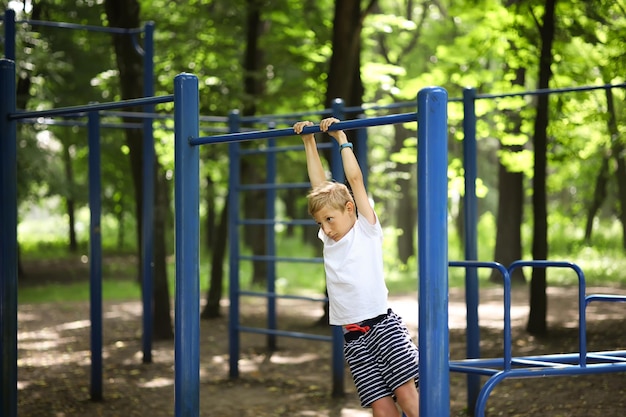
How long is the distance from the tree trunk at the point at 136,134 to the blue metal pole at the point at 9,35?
2216 mm

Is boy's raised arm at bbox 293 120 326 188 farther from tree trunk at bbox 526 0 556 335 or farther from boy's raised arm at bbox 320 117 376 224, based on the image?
tree trunk at bbox 526 0 556 335

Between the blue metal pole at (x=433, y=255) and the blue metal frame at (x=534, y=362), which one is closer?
the blue metal pole at (x=433, y=255)

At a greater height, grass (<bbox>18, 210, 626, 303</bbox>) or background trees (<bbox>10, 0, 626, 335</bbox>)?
background trees (<bbox>10, 0, 626, 335</bbox>)

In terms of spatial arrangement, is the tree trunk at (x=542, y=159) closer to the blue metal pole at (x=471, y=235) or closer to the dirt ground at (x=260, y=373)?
the dirt ground at (x=260, y=373)

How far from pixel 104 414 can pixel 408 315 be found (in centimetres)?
640

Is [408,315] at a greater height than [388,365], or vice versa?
[388,365]

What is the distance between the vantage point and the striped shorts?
3.66 m

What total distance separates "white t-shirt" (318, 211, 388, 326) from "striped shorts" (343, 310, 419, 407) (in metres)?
0.09

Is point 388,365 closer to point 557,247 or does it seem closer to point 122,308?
point 122,308

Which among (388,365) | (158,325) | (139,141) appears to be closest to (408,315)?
(158,325)

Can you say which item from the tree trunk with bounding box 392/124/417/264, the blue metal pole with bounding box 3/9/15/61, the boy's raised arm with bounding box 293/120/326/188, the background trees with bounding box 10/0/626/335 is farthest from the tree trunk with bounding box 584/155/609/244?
the boy's raised arm with bounding box 293/120/326/188

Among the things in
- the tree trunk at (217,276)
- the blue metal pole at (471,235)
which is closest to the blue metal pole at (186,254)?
the blue metal pole at (471,235)

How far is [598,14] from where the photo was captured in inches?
372

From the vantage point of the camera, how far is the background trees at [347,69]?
9500 mm
